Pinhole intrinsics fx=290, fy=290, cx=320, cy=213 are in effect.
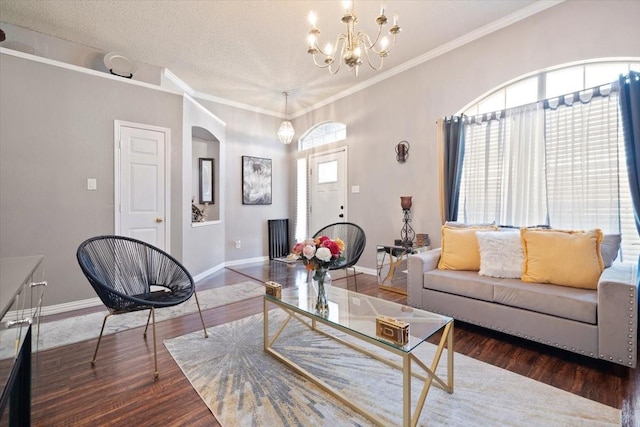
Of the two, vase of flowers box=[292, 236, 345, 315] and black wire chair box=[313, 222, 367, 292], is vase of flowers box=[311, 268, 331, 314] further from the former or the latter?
black wire chair box=[313, 222, 367, 292]

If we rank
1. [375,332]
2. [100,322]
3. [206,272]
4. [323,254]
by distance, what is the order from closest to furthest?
[375,332] → [323,254] → [100,322] → [206,272]

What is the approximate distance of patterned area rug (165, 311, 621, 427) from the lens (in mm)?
1505

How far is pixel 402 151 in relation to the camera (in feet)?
13.5

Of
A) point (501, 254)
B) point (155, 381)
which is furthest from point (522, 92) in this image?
point (155, 381)

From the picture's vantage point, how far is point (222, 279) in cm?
436

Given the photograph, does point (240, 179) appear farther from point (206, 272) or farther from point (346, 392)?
point (346, 392)

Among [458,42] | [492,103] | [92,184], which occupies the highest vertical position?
[458,42]

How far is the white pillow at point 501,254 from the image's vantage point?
2525 millimetres

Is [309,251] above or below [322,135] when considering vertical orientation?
below

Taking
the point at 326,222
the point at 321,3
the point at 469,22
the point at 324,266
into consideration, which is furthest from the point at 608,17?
the point at 326,222

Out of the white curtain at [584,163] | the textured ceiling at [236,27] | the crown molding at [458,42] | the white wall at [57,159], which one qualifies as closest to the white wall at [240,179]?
the textured ceiling at [236,27]

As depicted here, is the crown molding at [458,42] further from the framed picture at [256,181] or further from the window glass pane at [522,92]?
the framed picture at [256,181]

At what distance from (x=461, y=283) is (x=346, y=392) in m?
1.46

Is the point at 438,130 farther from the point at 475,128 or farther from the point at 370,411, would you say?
the point at 370,411
